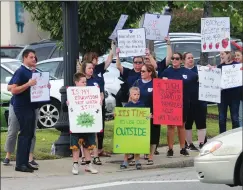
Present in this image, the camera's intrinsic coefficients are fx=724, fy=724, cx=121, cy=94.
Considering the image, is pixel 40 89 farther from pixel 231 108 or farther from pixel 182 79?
pixel 231 108

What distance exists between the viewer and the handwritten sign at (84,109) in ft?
36.8

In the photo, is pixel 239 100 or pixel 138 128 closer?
pixel 138 128

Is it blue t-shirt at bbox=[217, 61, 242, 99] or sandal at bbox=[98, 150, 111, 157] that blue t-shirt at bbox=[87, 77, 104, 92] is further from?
blue t-shirt at bbox=[217, 61, 242, 99]

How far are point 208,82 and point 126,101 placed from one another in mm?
1471

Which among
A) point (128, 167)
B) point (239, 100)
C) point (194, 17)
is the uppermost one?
point (194, 17)

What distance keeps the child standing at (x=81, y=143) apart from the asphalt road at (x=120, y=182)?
0.16 meters

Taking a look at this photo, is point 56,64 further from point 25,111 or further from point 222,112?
point 25,111

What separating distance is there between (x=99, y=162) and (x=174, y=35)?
1051 centimetres

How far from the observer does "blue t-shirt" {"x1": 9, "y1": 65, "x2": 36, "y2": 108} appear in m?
11.0

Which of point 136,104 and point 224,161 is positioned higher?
point 136,104

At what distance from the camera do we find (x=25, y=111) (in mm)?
11086

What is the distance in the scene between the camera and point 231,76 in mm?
12492

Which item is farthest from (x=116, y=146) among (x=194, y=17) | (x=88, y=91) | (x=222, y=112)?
(x=194, y=17)

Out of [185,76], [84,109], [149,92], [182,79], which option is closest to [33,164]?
[84,109]
